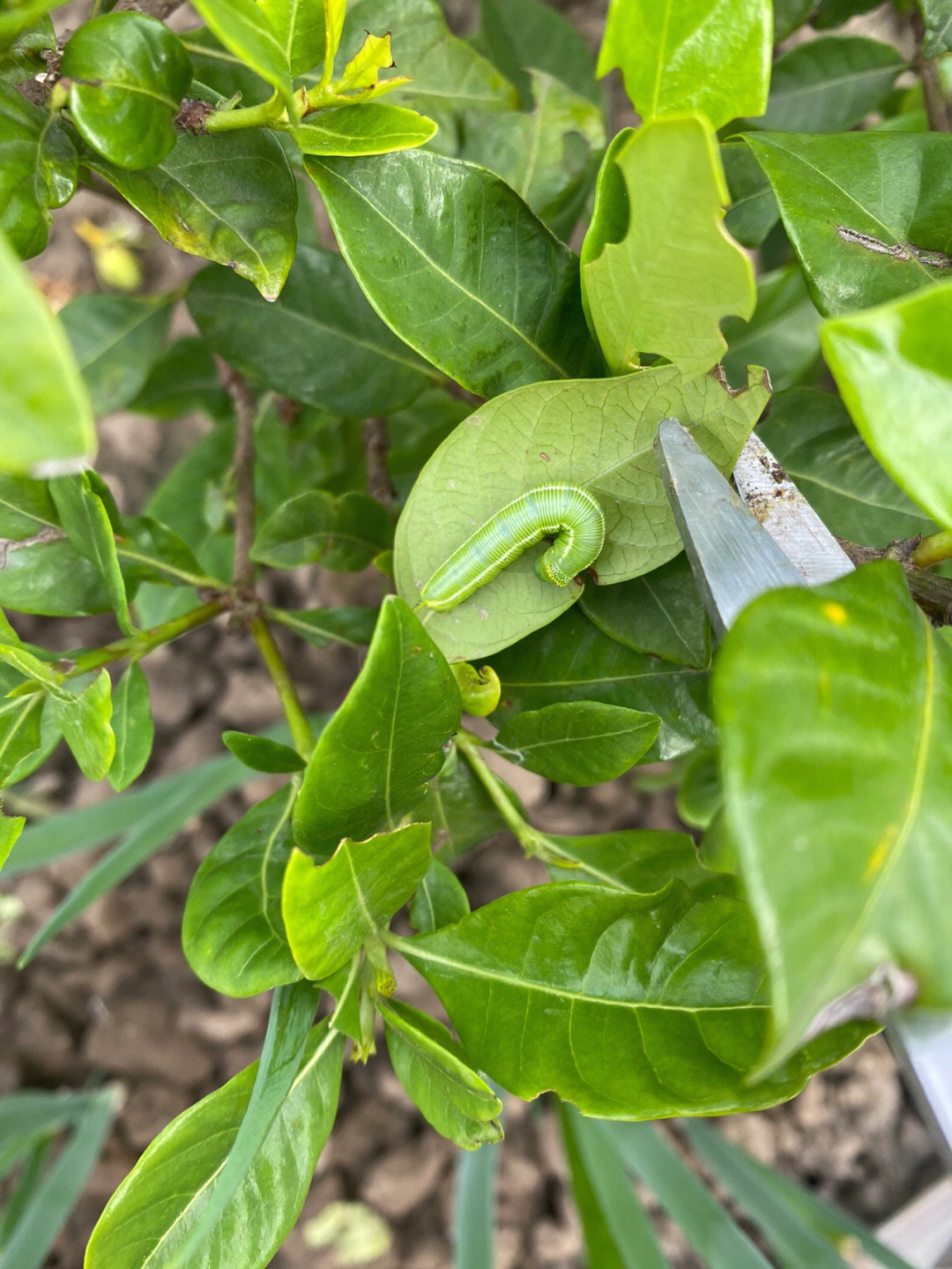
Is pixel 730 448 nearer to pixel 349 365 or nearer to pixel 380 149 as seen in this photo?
pixel 380 149

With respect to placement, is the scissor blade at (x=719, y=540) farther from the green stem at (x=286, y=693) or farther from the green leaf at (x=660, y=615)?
the green stem at (x=286, y=693)

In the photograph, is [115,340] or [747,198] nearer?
[747,198]

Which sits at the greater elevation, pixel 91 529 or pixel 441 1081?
pixel 91 529

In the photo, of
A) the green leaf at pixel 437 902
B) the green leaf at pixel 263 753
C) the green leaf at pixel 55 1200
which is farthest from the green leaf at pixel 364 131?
the green leaf at pixel 55 1200

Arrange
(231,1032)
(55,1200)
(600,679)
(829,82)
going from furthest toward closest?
(231,1032) → (55,1200) → (829,82) → (600,679)

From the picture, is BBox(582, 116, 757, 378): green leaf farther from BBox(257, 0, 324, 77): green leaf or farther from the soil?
the soil

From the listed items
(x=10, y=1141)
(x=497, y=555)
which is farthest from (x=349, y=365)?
(x=10, y=1141)

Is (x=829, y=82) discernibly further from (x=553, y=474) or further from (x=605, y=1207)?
(x=605, y=1207)

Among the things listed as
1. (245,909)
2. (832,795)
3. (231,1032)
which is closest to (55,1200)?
(231,1032)
